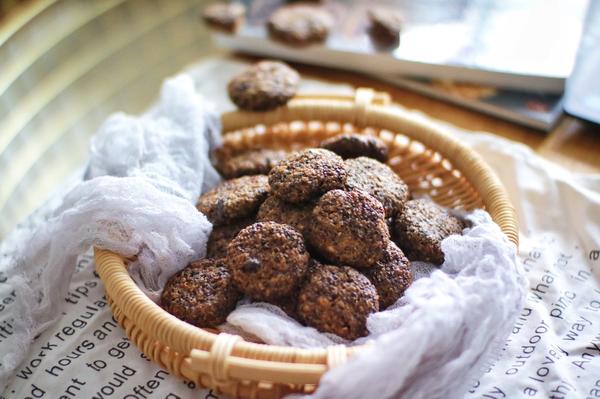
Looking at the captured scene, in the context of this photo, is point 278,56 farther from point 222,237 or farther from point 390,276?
point 390,276

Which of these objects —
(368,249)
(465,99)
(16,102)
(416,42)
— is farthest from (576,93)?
(16,102)

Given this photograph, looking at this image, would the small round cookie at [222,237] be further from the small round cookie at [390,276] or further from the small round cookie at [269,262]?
the small round cookie at [390,276]

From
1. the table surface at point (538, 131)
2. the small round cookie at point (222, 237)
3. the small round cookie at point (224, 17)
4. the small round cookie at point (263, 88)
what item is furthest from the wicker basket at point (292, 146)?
the small round cookie at point (224, 17)

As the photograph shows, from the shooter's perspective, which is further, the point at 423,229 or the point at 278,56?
the point at 278,56

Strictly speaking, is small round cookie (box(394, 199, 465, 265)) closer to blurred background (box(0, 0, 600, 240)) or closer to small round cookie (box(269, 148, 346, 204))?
small round cookie (box(269, 148, 346, 204))

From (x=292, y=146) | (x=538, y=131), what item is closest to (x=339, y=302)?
(x=292, y=146)
